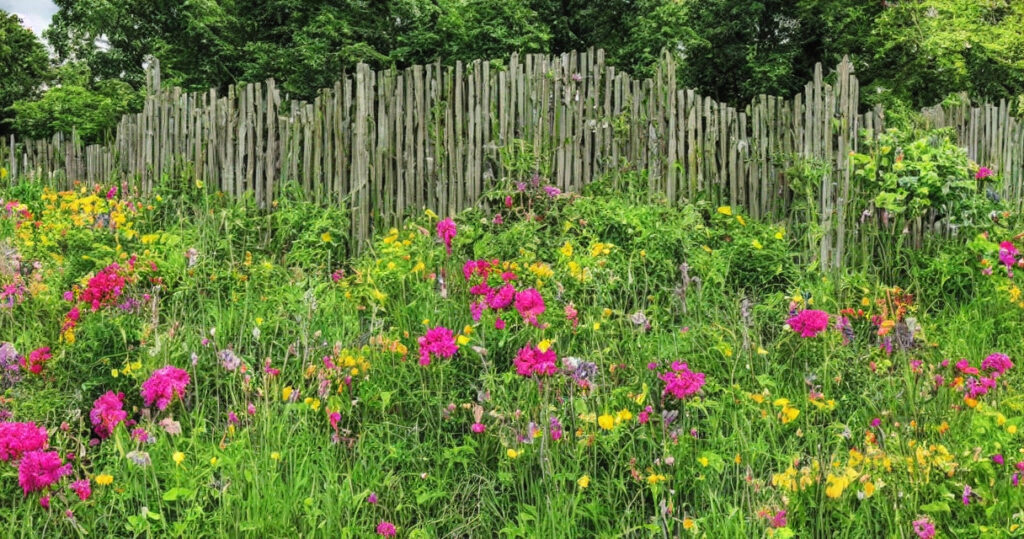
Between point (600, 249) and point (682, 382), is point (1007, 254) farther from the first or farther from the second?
point (682, 382)

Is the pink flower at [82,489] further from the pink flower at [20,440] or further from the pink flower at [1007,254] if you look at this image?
the pink flower at [1007,254]

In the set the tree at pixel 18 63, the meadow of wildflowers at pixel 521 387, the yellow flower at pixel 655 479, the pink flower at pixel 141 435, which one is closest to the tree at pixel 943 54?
the meadow of wildflowers at pixel 521 387

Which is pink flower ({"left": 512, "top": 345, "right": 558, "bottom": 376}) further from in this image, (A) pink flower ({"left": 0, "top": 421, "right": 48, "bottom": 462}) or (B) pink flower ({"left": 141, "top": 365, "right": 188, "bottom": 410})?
(A) pink flower ({"left": 0, "top": 421, "right": 48, "bottom": 462})

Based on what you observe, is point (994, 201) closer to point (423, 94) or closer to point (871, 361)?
point (871, 361)

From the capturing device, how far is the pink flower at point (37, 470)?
2291 millimetres

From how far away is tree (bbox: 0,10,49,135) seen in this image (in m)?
23.9

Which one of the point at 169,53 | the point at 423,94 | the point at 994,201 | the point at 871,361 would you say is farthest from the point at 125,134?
the point at 169,53

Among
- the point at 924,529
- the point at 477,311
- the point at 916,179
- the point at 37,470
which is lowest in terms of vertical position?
the point at 924,529

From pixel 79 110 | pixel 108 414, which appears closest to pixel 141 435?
pixel 108 414

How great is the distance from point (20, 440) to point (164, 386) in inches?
18.4

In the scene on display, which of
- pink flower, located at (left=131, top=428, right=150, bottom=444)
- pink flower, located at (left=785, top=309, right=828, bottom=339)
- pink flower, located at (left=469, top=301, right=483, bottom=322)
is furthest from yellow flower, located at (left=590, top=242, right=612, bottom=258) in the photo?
pink flower, located at (left=131, top=428, right=150, bottom=444)

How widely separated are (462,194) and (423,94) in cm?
72

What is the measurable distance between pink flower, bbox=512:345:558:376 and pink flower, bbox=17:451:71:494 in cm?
145

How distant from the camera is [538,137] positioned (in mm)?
4984
